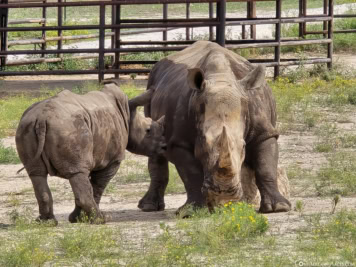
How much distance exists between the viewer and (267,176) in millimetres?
8844

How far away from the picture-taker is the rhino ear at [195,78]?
8234 mm

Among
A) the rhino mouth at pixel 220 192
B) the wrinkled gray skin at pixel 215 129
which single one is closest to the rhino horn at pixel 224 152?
the wrinkled gray skin at pixel 215 129

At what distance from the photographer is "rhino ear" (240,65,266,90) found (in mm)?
8477

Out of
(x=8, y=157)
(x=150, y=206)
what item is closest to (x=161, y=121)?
(x=150, y=206)

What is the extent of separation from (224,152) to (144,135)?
1.83 meters

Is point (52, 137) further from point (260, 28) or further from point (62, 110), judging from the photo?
point (260, 28)

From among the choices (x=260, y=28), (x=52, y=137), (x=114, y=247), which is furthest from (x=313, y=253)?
(x=260, y=28)

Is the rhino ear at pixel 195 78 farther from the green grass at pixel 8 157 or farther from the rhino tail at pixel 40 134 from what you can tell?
the green grass at pixel 8 157

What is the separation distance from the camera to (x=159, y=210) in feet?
31.7

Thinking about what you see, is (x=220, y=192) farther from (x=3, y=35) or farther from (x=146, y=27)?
(x=3, y=35)

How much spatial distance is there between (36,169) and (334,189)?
322 cm

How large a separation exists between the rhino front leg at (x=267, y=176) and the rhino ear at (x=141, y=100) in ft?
4.25

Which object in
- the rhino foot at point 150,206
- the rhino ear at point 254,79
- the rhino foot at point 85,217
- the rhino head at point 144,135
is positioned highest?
the rhino ear at point 254,79

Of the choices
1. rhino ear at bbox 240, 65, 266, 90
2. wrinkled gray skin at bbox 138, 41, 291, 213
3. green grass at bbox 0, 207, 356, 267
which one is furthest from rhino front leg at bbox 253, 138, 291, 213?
green grass at bbox 0, 207, 356, 267
